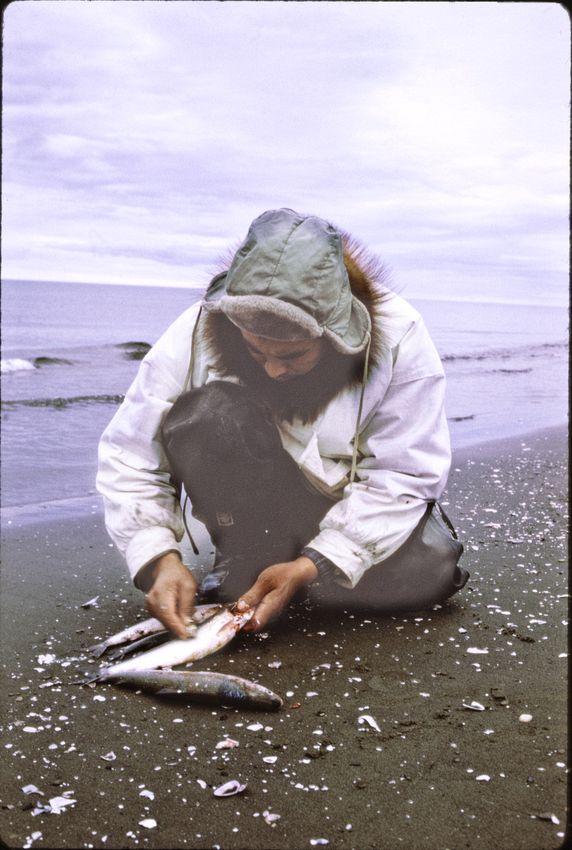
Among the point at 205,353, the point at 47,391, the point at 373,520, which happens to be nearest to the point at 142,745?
the point at 373,520

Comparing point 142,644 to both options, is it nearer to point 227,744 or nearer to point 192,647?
point 192,647

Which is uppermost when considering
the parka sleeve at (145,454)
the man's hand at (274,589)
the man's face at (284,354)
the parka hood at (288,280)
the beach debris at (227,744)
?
the parka hood at (288,280)

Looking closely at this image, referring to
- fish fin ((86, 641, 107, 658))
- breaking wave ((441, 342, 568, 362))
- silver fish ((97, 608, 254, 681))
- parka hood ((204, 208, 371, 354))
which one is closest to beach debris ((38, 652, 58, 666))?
fish fin ((86, 641, 107, 658))

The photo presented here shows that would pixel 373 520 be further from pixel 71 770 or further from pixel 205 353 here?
pixel 71 770

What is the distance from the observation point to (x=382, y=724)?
2.82m

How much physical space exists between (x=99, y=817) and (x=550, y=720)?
1583mm

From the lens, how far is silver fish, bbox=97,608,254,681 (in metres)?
3.14

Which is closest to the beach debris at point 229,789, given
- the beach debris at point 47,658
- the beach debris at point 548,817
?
the beach debris at point 548,817

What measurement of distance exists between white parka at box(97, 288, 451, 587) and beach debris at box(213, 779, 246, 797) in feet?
3.40

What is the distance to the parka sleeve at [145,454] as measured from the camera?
11.0ft

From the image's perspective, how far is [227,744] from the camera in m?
2.70

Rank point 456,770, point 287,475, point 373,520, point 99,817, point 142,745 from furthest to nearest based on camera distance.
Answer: point 287,475 < point 373,520 < point 142,745 < point 456,770 < point 99,817

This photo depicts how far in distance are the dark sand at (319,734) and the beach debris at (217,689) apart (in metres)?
0.05

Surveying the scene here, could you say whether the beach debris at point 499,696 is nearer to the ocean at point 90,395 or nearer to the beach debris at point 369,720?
the beach debris at point 369,720
